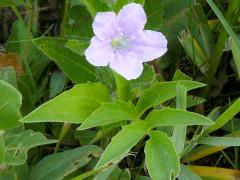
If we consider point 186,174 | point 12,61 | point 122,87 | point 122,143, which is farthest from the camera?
point 12,61

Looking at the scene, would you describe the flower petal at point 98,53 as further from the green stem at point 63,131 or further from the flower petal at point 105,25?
the green stem at point 63,131

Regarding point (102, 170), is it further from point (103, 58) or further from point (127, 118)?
point (103, 58)

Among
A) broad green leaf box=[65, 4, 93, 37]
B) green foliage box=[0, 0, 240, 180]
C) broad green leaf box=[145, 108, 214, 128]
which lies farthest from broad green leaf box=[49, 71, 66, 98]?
broad green leaf box=[145, 108, 214, 128]

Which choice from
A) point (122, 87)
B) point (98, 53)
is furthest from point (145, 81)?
point (98, 53)

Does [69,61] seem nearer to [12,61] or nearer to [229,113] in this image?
[12,61]

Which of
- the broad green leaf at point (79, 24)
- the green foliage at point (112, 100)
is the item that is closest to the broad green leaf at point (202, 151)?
the green foliage at point (112, 100)

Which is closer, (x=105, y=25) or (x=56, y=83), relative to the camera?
(x=105, y=25)
